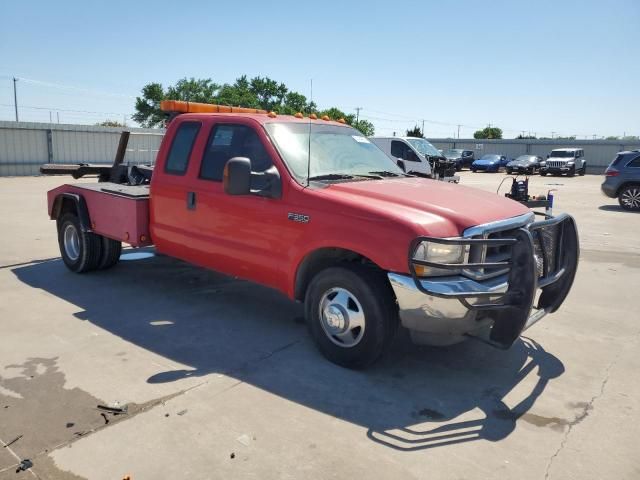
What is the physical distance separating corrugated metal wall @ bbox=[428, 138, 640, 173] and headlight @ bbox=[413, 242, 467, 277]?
149ft

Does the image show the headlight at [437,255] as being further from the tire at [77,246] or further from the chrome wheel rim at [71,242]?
the chrome wheel rim at [71,242]

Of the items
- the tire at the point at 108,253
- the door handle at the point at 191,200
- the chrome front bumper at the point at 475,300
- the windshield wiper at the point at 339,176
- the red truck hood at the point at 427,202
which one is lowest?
the tire at the point at 108,253

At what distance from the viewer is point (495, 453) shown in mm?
3154

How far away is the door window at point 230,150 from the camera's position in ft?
15.7

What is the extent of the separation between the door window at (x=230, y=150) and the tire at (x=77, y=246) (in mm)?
2384

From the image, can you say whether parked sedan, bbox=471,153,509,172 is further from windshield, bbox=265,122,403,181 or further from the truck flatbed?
the truck flatbed

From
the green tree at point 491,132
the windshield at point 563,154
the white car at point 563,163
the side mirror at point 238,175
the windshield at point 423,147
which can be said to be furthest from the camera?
the green tree at point 491,132

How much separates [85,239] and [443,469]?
5316 mm

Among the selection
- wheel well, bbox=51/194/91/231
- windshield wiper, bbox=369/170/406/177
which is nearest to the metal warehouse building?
wheel well, bbox=51/194/91/231

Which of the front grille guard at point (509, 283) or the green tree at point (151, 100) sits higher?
the green tree at point (151, 100)

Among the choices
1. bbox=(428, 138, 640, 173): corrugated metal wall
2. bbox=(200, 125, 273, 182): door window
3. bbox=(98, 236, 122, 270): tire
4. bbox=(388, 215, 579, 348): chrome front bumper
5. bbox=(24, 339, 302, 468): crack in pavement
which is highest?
bbox=(428, 138, 640, 173): corrugated metal wall

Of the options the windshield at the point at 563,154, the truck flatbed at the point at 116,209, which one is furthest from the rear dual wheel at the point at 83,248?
the windshield at the point at 563,154

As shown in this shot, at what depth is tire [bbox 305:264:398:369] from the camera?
3.94 meters

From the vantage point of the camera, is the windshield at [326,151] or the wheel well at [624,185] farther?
the wheel well at [624,185]
